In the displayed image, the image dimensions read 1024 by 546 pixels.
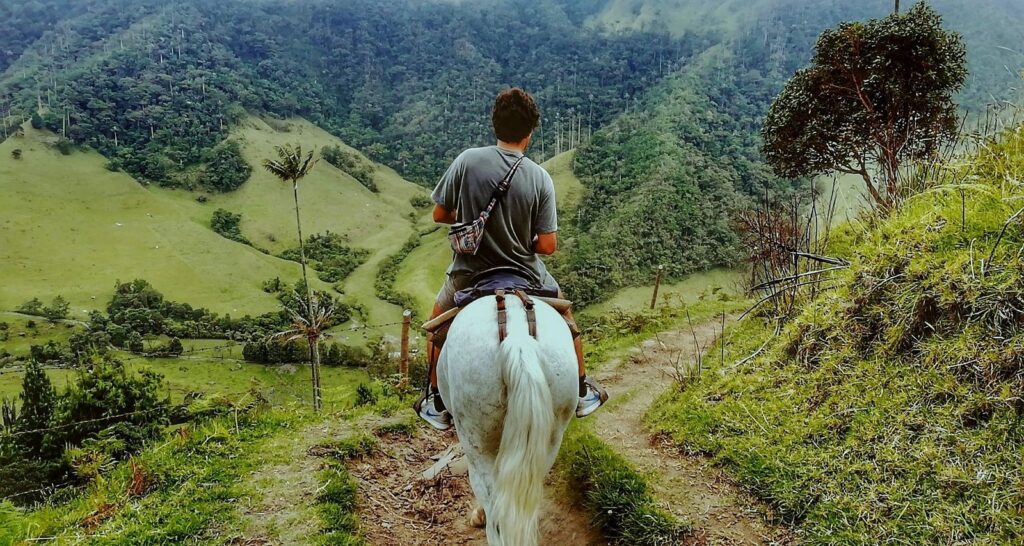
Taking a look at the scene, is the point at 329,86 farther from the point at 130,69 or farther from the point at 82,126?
the point at 82,126

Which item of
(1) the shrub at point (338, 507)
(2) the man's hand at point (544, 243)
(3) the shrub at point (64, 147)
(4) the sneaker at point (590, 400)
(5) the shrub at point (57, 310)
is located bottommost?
(5) the shrub at point (57, 310)

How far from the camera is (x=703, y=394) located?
17.0 ft

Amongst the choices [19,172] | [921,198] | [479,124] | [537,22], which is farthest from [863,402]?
[537,22]

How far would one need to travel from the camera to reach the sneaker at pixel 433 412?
3664 millimetres

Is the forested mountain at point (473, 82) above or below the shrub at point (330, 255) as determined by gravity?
above

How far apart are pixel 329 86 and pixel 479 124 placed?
2537 inches

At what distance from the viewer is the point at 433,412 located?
3730 mm

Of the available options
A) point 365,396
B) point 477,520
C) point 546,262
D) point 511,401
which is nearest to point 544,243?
point 511,401

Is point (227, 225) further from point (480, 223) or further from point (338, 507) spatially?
point (480, 223)

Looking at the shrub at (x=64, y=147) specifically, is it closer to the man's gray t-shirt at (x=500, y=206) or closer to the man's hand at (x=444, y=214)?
the man's hand at (x=444, y=214)

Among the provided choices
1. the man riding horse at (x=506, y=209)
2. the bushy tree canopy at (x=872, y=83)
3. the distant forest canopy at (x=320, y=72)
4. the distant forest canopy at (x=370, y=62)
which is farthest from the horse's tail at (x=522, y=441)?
the distant forest canopy at (x=320, y=72)

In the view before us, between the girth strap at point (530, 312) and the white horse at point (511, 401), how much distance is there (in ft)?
0.10

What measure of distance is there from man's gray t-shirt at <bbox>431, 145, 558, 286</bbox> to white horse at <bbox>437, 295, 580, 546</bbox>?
19.0 inches

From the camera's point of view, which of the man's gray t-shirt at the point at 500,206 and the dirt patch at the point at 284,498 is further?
the dirt patch at the point at 284,498
